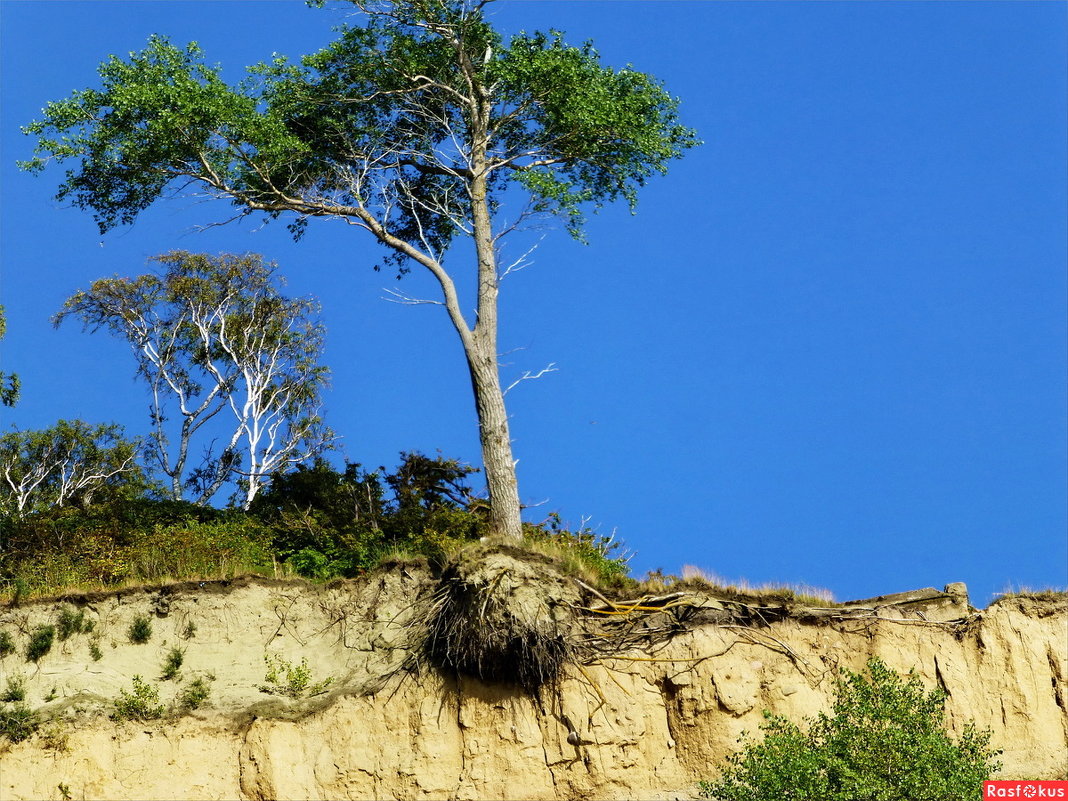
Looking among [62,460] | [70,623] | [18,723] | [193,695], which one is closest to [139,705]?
[193,695]

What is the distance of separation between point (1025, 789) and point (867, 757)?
14.7 ft

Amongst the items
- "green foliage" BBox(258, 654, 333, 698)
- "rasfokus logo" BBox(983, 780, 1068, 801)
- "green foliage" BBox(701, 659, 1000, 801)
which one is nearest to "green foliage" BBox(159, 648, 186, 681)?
"green foliage" BBox(258, 654, 333, 698)

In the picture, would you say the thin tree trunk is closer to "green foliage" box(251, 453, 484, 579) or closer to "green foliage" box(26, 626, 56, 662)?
"green foliage" box(251, 453, 484, 579)

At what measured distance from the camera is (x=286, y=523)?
2508cm

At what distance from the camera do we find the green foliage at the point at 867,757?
18.2m

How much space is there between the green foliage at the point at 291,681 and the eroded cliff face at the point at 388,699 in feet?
0.24

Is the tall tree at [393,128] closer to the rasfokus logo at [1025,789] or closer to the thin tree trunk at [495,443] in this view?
the thin tree trunk at [495,443]

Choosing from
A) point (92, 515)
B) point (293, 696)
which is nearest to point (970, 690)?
point (293, 696)

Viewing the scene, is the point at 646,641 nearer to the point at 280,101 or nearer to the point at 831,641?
the point at 831,641

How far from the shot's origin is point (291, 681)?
2097 centimetres

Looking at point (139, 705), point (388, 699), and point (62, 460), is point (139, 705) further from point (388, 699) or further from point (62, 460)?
point (62, 460)

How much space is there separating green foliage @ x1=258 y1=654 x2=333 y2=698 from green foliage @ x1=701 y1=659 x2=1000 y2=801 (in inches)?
260

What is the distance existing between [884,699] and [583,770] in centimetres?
500

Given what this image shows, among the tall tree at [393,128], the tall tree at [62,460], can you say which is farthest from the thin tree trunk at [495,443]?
the tall tree at [62,460]
